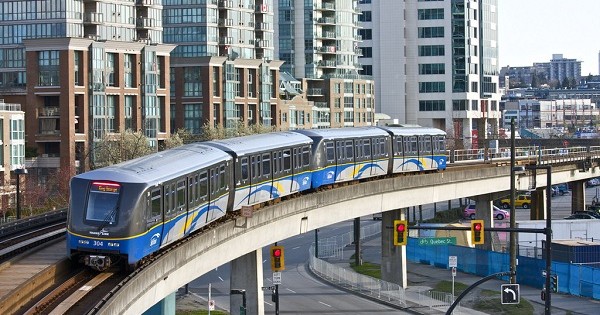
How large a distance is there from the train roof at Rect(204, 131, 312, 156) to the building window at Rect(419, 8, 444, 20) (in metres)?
126

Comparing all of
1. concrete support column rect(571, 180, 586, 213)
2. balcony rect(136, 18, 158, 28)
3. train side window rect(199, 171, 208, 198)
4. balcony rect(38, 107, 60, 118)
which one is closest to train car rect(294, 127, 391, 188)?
train side window rect(199, 171, 208, 198)

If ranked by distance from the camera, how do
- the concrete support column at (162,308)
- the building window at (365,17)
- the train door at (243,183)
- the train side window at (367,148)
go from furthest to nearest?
the building window at (365,17)
the train side window at (367,148)
the train door at (243,183)
the concrete support column at (162,308)

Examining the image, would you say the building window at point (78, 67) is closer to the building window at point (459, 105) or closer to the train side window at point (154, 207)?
the train side window at point (154, 207)

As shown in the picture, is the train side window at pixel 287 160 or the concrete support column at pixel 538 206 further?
the concrete support column at pixel 538 206

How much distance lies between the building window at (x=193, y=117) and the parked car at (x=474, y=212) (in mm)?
26872

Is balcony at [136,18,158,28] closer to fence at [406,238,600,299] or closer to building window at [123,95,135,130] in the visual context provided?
building window at [123,95,135,130]

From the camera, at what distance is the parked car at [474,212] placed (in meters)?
119

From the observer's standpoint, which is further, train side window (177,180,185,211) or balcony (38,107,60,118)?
balcony (38,107,60,118)

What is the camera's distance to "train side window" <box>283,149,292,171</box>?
5782cm

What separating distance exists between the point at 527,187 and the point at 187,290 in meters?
32.4

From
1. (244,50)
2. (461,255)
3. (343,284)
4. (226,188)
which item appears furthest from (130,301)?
(244,50)

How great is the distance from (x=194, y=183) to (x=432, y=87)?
144258 mm

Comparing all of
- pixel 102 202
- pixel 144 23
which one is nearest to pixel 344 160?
pixel 102 202

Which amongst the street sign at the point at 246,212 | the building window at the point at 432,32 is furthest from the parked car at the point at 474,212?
the street sign at the point at 246,212
